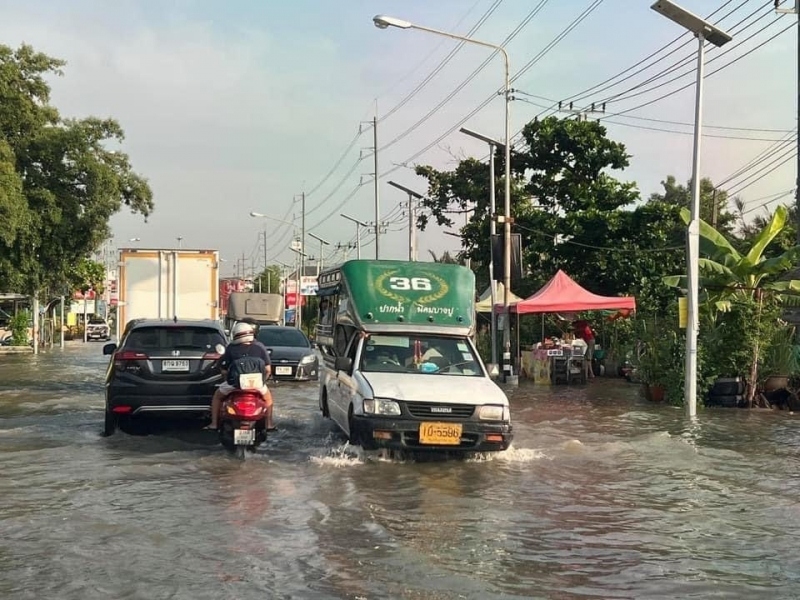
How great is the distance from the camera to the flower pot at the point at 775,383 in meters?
17.4

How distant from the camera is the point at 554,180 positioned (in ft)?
106

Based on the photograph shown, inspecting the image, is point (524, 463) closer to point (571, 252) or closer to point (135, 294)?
point (135, 294)

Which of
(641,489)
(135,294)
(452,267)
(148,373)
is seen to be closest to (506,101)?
(135,294)

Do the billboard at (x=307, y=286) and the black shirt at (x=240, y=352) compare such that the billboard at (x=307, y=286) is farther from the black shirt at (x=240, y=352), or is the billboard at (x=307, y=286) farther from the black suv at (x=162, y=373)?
the black shirt at (x=240, y=352)

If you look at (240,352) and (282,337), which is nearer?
(240,352)

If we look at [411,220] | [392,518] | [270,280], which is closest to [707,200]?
[411,220]

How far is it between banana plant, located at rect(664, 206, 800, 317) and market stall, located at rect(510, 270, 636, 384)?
4.84 metres

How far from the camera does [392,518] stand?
7.55 metres

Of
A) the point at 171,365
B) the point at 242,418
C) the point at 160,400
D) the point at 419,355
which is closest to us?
the point at 242,418

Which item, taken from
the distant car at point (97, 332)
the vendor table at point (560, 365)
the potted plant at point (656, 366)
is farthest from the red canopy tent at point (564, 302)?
the distant car at point (97, 332)

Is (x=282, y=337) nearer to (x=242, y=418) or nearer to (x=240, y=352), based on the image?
(x=240, y=352)

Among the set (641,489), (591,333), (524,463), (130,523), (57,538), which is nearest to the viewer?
(57,538)

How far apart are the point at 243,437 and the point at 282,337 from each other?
41.9 ft

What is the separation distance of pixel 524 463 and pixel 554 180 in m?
23.1
